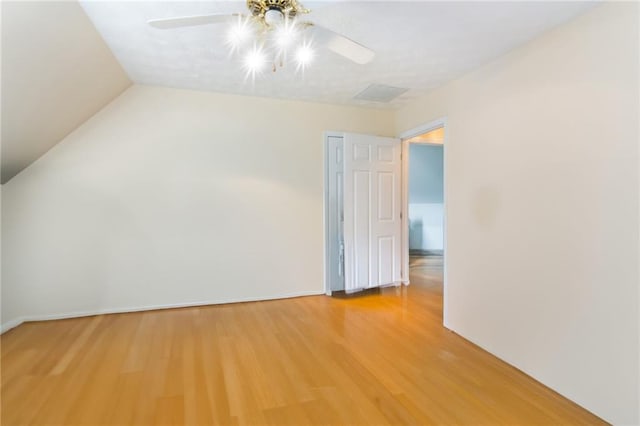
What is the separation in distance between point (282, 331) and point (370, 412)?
1.27 m

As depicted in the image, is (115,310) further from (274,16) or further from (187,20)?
(274,16)

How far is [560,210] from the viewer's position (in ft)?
6.50

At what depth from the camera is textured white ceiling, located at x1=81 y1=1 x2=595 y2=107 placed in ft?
6.19

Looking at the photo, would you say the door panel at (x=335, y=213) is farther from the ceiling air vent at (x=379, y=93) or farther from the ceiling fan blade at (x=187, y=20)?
the ceiling fan blade at (x=187, y=20)

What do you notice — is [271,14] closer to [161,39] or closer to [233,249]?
[161,39]

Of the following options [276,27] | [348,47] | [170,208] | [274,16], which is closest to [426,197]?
[170,208]

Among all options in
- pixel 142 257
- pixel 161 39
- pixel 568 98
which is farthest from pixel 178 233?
pixel 568 98

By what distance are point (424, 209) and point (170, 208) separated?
5.44 m

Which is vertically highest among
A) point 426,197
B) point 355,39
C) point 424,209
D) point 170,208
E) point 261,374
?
point 355,39

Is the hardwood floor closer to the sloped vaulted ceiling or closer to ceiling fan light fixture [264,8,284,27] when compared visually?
the sloped vaulted ceiling

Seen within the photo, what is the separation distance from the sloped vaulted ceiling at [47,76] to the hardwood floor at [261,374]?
1.74 meters

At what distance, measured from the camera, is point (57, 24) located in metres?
1.90

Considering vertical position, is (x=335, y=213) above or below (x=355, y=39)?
below

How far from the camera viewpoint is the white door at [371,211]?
3.84 meters
